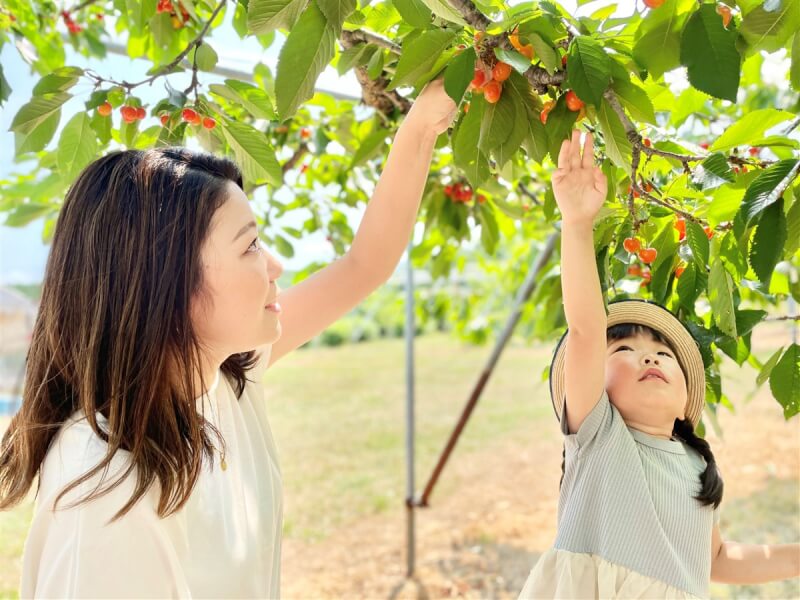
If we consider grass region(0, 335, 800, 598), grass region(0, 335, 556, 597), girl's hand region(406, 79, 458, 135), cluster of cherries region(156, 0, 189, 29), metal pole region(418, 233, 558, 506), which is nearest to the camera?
girl's hand region(406, 79, 458, 135)

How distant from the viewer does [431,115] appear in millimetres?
1131

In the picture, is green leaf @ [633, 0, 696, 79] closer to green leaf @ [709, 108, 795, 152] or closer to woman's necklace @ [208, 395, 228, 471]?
green leaf @ [709, 108, 795, 152]

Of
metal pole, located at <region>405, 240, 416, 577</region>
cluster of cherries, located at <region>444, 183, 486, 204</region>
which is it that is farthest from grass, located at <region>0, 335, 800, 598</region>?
cluster of cherries, located at <region>444, 183, 486, 204</region>

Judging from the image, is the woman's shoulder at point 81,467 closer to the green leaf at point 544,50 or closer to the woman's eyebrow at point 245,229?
the woman's eyebrow at point 245,229

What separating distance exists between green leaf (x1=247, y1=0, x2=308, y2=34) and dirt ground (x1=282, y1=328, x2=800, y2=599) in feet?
9.56

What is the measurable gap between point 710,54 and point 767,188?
15cm

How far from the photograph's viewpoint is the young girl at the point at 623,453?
1.04m

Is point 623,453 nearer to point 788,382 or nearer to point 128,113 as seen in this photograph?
point 788,382

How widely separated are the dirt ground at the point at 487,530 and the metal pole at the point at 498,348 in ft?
1.59

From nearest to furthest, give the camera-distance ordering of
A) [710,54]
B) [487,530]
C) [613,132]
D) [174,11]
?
1. [710,54]
2. [613,132]
3. [174,11]
4. [487,530]

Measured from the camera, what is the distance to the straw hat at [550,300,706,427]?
4.11ft

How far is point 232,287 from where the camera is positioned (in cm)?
104

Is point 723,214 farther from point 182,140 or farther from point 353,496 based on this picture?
Result: point 353,496

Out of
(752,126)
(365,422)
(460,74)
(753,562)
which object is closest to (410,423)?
(753,562)
